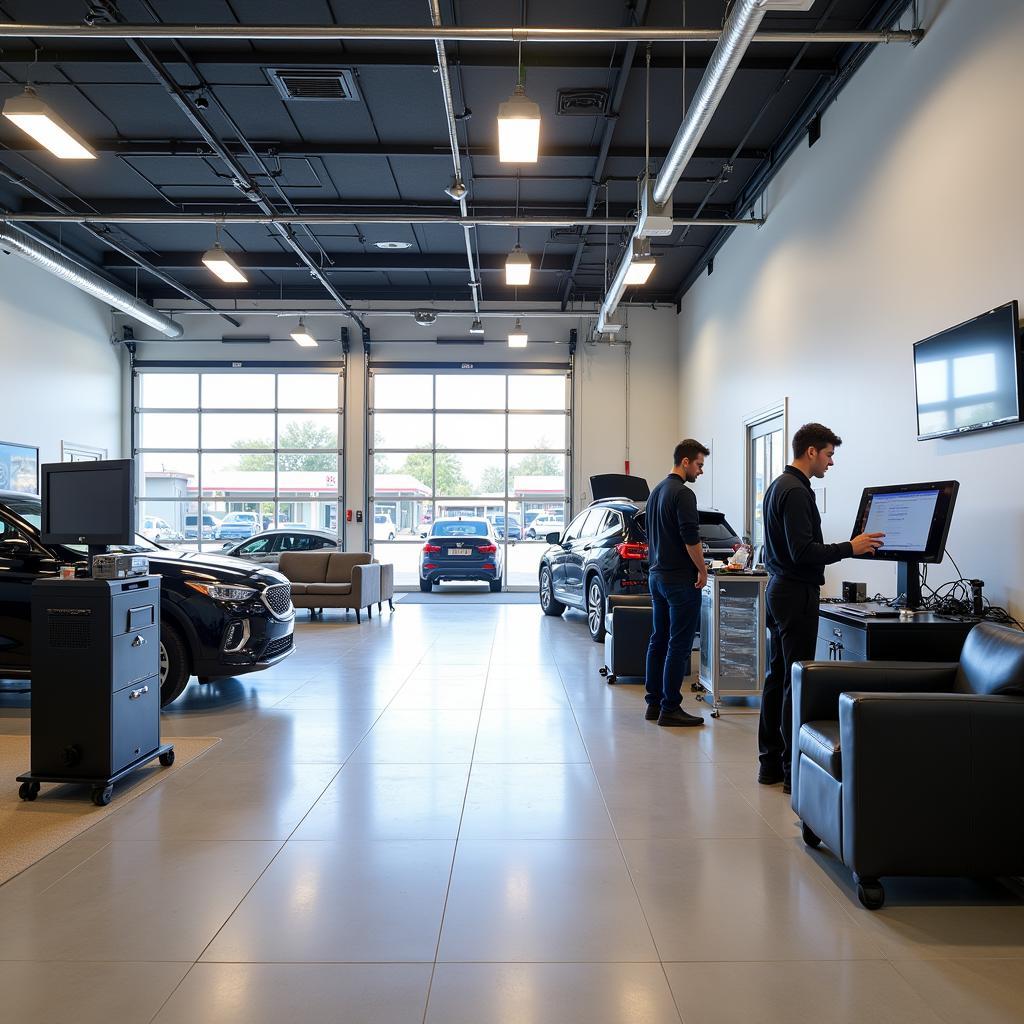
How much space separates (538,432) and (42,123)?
10088 millimetres

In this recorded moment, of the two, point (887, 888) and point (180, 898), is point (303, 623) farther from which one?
point (887, 888)

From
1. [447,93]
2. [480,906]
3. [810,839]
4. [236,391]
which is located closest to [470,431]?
[236,391]

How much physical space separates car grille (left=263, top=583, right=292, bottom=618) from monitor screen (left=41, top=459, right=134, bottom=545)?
165cm

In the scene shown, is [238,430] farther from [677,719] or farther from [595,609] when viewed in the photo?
[677,719]

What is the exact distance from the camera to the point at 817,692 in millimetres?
3225

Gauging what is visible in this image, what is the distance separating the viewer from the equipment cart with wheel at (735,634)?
217 inches

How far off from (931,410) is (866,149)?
8.46ft

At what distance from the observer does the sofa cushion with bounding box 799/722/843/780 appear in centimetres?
283

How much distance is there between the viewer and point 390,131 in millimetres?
8453

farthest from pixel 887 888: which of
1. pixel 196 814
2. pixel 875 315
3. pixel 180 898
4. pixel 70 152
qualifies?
pixel 70 152

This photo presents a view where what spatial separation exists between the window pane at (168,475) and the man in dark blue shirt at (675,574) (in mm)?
12237

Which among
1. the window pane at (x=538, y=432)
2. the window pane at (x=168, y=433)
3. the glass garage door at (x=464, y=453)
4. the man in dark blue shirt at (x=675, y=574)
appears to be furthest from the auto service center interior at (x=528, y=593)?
the window pane at (x=538, y=432)

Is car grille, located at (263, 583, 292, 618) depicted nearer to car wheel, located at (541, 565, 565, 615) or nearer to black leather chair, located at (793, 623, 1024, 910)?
black leather chair, located at (793, 623, 1024, 910)

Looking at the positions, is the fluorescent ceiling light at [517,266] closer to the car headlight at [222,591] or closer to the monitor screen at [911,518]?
the car headlight at [222,591]
